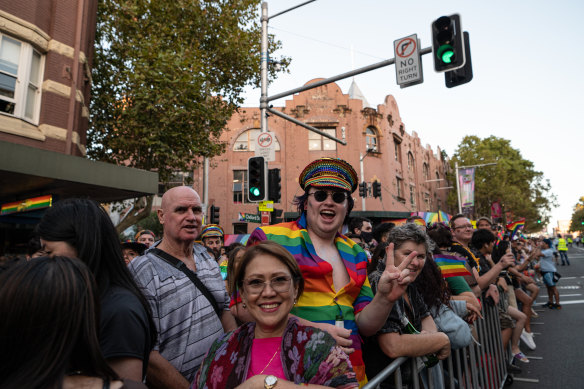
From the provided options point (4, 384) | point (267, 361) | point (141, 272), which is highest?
point (141, 272)

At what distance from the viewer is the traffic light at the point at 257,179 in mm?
8484

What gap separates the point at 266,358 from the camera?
179 cm

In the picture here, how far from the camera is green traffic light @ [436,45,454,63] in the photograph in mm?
6676

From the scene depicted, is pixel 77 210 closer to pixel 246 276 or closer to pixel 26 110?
pixel 246 276

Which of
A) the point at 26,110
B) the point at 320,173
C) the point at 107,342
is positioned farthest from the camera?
the point at 26,110

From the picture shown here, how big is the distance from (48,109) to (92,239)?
391 inches

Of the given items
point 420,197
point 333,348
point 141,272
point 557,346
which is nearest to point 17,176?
point 141,272

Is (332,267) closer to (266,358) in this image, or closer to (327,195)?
(327,195)

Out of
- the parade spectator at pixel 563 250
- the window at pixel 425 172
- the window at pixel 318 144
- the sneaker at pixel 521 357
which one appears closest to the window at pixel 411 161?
the window at pixel 425 172

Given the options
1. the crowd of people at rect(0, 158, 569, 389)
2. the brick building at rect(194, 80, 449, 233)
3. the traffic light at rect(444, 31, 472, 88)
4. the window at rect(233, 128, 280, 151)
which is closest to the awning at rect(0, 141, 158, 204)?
the crowd of people at rect(0, 158, 569, 389)

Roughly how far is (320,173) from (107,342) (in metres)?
1.64

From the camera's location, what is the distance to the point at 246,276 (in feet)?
6.27

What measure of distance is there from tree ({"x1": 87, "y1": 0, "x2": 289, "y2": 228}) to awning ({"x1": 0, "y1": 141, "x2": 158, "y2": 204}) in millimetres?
2813

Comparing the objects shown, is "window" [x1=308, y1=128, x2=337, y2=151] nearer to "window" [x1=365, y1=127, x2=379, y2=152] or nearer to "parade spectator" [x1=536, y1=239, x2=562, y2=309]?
"window" [x1=365, y1=127, x2=379, y2=152]
